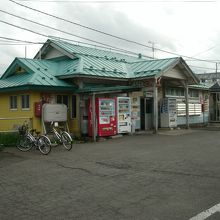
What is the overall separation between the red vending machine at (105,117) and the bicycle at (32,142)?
3.96 m

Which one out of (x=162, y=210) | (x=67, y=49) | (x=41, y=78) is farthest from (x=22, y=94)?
(x=162, y=210)

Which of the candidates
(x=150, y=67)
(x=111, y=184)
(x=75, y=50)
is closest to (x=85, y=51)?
(x=75, y=50)

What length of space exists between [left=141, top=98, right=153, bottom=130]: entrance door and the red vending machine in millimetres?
4368

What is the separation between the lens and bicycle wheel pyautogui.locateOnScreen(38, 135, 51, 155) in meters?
13.9

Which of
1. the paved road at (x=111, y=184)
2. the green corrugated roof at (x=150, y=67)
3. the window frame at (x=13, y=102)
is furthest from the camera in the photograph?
the green corrugated roof at (x=150, y=67)

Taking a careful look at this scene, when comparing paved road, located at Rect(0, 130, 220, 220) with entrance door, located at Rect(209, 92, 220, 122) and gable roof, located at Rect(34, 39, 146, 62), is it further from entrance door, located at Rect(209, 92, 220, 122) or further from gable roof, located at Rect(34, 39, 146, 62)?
entrance door, located at Rect(209, 92, 220, 122)

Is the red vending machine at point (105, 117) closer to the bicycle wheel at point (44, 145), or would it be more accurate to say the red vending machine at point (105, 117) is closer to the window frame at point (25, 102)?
the window frame at point (25, 102)

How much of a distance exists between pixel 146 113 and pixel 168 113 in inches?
60.6

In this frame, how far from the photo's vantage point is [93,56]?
22.0 metres

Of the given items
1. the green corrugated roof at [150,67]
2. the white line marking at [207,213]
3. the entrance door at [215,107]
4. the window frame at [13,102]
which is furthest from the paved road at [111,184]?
the entrance door at [215,107]

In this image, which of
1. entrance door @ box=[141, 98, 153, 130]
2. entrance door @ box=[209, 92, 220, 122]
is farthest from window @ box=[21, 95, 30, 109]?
entrance door @ box=[209, 92, 220, 122]

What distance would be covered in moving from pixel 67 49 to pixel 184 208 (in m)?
16.6

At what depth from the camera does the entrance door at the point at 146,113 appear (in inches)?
931

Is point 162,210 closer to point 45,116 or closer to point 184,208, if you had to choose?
point 184,208
